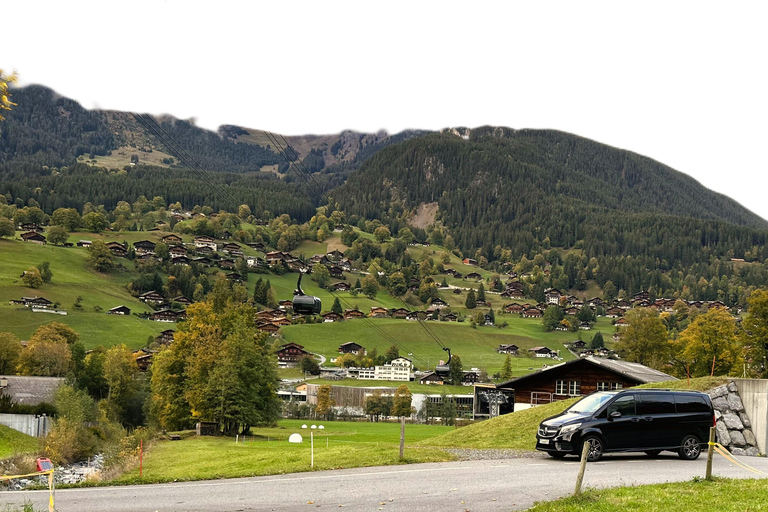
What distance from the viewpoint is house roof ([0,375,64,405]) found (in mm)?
75062

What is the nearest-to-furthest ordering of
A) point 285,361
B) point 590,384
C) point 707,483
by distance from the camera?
point 707,483
point 590,384
point 285,361

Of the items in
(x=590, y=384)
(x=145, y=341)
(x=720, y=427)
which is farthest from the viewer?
(x=145, y=341)

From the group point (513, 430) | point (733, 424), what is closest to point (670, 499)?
point (733, 424)

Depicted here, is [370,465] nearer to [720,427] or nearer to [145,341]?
[720,427]

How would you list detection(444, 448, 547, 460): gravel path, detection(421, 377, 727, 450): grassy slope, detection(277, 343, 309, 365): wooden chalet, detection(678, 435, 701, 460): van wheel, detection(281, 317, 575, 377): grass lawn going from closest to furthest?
detection(678, 435, 701, 460): van wheel < detection(444, 448, 547, 460): gravel path < detection(421, 377, 727, 450): grassy slope < detection(277, 343, 309, 365): wooden chalet < detection(281, 317, 575, 377): grass lawn

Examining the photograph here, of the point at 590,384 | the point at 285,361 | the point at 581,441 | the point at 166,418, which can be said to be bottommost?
the point at 285,361

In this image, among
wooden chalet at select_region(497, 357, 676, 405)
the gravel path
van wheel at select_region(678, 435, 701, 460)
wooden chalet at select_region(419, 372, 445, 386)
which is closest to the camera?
van wheel at select_region(678, 435, 701, 460)

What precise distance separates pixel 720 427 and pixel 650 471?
23.8 ft

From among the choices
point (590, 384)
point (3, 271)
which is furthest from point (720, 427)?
point (3, 271)

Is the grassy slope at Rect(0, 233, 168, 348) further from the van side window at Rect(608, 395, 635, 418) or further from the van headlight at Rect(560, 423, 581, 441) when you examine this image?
the van side window at Rect(608, 395, 635, 418)

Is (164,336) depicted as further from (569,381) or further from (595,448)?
(595,448)

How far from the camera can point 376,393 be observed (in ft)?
436

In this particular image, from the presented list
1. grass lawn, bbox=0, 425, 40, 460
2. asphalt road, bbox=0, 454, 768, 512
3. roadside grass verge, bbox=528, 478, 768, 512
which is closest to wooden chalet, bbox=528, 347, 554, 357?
grass lawn, bbox=0, 425, 40, 460

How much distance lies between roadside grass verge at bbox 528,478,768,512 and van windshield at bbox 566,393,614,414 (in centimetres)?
514
